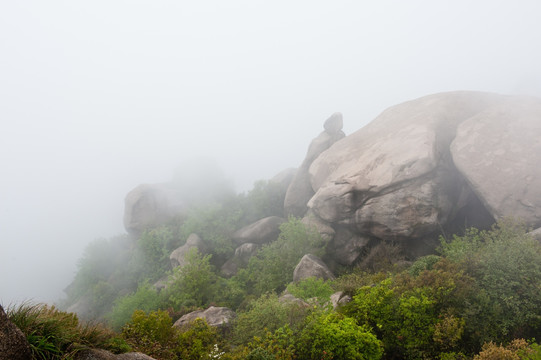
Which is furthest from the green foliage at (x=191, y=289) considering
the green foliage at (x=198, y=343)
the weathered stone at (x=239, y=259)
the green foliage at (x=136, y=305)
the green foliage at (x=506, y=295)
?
the green foliage at (x=506, y=295)

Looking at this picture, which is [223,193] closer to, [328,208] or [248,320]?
[328,208]

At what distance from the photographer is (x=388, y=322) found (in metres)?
10.9

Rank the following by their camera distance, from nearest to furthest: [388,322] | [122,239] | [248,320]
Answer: [388,322] → [248,320] → [122,239]

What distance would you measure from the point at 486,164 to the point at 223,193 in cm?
4566

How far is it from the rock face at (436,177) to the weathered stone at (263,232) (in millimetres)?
10167

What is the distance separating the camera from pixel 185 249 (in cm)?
3769

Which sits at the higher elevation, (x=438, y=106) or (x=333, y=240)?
(x=438, y=106)

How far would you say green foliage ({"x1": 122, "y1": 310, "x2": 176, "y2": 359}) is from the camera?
8391 millimetres

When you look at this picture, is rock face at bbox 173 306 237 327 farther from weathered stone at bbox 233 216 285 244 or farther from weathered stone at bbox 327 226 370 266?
weathered stone at bbox 233 216 285 244

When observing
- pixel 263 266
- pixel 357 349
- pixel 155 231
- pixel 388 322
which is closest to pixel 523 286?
pixel 388 322

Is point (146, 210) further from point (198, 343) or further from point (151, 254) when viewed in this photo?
point (198, 343)

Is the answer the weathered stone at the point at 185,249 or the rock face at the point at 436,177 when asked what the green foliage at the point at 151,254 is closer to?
the weathered stone at the point at 185,249

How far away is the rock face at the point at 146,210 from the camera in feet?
157

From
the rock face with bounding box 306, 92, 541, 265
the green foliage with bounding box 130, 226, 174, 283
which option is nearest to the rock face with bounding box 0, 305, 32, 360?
the rock face with bounding box 306, 92, 541, 265
